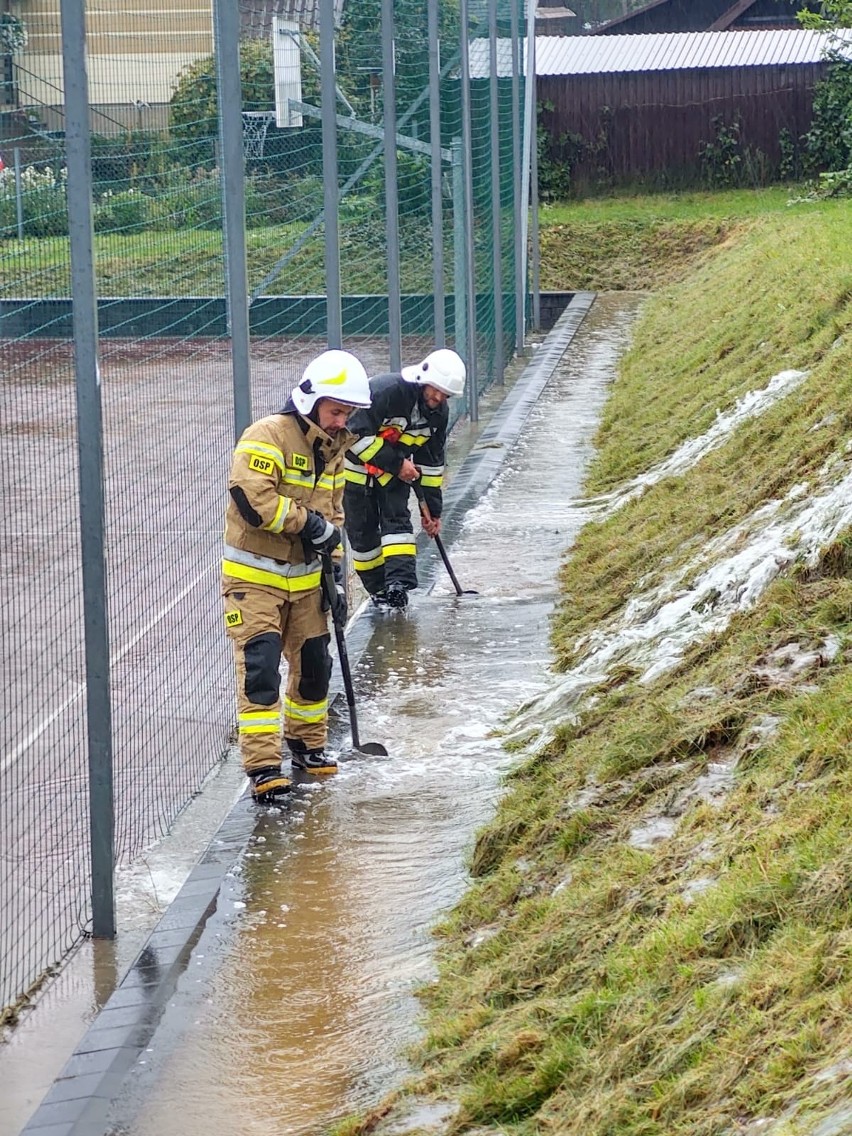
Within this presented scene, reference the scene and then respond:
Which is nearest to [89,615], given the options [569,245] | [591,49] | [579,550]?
[579,550]

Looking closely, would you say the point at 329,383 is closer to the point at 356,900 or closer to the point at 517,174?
the point at 356,900

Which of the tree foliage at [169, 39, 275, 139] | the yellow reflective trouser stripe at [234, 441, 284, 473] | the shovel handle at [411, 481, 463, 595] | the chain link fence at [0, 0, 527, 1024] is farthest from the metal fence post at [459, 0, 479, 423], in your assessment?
the yellow reflective trouser stripe at [234, 441, 284, 473]

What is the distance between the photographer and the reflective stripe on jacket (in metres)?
6.76

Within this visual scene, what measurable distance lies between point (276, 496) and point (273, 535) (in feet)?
0.73

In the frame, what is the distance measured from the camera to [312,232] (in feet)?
33.2

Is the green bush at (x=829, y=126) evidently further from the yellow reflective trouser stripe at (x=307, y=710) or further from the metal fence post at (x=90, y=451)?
the metal fence post at (x=90, y=451)

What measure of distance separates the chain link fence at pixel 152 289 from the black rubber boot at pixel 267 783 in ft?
1.19

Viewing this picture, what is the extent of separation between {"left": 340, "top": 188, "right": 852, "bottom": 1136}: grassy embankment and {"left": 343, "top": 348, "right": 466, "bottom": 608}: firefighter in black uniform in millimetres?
1209

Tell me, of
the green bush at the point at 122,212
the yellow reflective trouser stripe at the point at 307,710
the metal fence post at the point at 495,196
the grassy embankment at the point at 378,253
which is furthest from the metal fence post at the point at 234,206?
the metal fence post at the point at 495,196

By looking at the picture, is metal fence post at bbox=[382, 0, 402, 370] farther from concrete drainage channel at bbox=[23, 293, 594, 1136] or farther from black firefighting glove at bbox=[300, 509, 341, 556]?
concrete drainage channel at bbox=[23, 293, 594, 1136]

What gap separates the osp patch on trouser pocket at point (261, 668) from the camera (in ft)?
22.5

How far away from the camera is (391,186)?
35.8 ft

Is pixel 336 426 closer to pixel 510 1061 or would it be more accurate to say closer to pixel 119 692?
pixel 119 692

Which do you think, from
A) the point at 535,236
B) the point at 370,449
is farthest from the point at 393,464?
the point at 535,236
